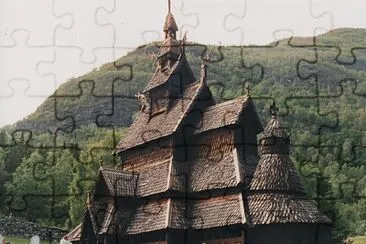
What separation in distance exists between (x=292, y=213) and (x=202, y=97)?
9010mm

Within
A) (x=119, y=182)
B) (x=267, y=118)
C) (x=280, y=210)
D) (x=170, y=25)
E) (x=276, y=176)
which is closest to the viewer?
(x=280, y=210)

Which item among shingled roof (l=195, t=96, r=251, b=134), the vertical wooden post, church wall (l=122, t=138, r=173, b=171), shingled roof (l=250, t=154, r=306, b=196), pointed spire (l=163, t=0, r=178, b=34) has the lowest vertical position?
the vertical wooden post

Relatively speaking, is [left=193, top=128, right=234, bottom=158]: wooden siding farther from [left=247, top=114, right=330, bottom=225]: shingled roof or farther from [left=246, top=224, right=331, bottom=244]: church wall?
[left=246, top=224, right=331, bottom=244]: church wall

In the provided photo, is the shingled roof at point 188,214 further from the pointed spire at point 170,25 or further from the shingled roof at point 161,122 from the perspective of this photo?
the pointed spire at point 170,25

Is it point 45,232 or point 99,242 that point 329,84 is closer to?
point 45,232

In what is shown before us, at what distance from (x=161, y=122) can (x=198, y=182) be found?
4.89 metres

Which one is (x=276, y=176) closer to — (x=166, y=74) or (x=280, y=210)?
(x=280, y=210)

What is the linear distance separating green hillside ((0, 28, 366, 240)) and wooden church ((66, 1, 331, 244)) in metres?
1.33

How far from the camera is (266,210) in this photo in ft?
97.7

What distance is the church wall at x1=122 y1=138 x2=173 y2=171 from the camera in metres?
35.0

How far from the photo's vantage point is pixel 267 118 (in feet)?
340

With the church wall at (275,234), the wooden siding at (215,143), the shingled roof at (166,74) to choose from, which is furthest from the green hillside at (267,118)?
the wooden siding at (215,143)

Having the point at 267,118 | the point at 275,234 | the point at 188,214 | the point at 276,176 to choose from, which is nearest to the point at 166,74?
the point at 188,214

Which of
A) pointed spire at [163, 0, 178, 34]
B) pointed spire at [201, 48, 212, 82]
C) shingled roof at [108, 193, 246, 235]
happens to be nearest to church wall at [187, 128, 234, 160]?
shingled roof at [108, 193, 246, 235]
